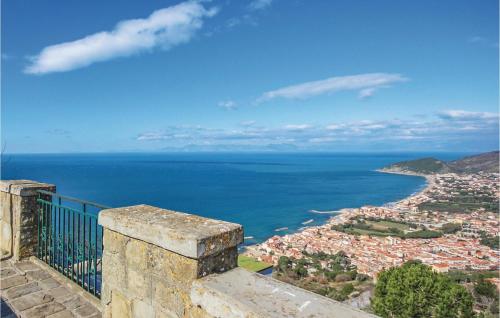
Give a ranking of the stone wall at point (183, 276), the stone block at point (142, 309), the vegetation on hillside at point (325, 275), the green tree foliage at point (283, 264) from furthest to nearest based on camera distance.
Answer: the green tree foliage at point (283, 264) → the vegetation on hillside at point (325, 275) → the stone block at point (142, 309) → the stone wall at point (183, 276)

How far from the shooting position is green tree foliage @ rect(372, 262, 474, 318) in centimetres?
1517

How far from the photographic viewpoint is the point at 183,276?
2.19 meters

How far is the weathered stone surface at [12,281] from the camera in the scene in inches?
159

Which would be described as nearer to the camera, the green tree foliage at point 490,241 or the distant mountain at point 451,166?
the green tree foliage at point 490,241

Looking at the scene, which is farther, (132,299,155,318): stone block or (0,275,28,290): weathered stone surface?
(0,275,28,290): weathered stone surface

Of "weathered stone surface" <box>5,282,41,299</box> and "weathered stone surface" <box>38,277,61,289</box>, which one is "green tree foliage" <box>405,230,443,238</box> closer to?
"weathered stone surface" <box>38,277,61,289</box>

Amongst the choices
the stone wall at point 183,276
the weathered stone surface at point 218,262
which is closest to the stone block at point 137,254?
the stone wall at point 183,276

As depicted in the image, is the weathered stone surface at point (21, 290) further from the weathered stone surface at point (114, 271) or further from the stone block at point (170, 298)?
the stone block at point (170, 298)

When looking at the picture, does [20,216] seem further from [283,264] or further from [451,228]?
[451,228]

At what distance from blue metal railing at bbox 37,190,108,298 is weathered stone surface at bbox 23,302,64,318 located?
385 millimetres

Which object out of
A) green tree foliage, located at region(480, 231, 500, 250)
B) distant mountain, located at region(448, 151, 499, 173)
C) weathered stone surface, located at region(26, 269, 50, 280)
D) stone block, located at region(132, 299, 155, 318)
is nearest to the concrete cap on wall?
weathered stone surface, located at region(26, 269, 50, 280)

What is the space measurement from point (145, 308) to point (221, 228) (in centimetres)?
98

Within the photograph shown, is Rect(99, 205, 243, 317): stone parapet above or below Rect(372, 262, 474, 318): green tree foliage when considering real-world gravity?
above

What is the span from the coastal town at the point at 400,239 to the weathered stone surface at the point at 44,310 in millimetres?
25926
